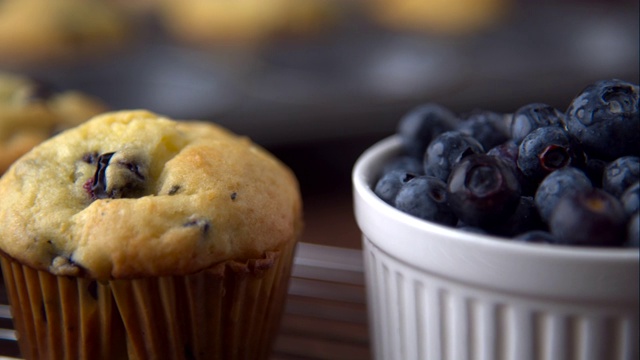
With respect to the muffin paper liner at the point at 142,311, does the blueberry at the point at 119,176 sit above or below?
above

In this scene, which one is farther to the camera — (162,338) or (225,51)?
(225,51)

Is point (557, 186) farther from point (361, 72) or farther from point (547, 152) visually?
point (361, 72)

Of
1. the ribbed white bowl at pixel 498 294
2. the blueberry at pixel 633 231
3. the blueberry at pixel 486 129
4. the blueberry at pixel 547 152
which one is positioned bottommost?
the ribbed white bowl at pixel 498 294

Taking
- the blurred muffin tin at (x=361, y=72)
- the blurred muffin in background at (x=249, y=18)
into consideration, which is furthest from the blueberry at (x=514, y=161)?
the blurred muffin in background at (x=249, y=18)

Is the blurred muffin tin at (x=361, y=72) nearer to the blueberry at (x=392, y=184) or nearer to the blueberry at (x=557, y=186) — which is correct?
the blueberry at (x=392, y=184)

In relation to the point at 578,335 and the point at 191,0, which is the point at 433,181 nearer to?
the point at 578,335

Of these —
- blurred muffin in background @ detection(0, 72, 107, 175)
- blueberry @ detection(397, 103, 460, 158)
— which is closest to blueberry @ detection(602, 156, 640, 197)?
blueberry @ detection(397, 103, 460, 158)

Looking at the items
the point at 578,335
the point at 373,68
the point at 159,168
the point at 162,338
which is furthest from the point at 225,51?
the point at 578,335
